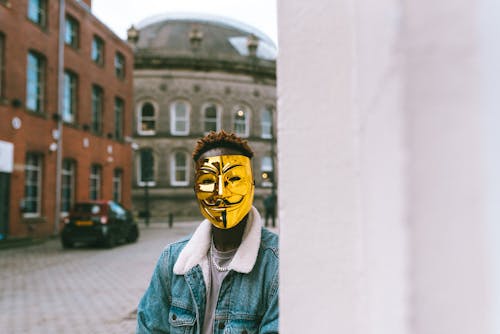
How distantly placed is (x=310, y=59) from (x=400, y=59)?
0.72 ft

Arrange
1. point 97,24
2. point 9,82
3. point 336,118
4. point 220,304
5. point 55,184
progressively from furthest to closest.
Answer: point 97,24, point 55,184, point 9,82, point 220,304, point 336,118

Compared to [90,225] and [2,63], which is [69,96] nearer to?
[2,63]

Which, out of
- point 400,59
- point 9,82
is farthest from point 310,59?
point 9,82

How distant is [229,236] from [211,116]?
36.3m

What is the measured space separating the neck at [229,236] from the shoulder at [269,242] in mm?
95

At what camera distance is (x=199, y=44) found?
39562mm

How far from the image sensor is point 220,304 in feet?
6.33

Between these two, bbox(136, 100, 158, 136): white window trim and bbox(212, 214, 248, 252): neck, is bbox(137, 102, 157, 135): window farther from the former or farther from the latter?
bbox(212, 214, 248, 252): neck

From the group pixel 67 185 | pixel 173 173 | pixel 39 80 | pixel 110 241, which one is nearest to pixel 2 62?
pixel 39 80

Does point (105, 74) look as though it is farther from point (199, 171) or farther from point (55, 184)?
point (199, 171)

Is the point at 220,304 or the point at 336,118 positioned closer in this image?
the point at 336,118

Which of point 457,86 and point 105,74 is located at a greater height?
point 105,74

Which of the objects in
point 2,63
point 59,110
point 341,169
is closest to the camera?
point 341,169

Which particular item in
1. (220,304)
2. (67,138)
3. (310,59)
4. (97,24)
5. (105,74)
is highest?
(97,24)
